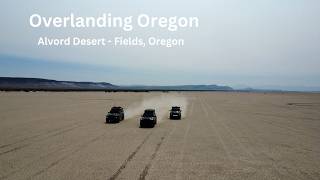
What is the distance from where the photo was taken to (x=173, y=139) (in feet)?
93.0

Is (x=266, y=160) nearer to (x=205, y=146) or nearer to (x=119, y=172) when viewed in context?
(x=205, y=146)

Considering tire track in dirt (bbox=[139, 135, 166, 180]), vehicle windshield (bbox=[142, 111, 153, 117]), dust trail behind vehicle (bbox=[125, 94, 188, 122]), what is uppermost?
vehicle windshield (bbox=[142, 111, 153, 117])

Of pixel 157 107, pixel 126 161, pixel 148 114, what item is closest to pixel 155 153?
pixel 126 161

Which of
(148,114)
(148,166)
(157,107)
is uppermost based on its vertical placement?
(148,114)

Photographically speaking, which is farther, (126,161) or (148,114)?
(148,114)

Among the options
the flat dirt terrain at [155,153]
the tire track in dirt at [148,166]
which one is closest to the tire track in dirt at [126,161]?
the flat dirt terrain at [155,153]

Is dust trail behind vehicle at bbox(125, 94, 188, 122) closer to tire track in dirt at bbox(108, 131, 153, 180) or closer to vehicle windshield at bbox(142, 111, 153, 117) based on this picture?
vehicle windshield at bbox(142, 111, 153, 117)

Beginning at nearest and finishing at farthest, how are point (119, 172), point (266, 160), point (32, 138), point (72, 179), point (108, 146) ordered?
point (72, 179) < point (119, 172) < point (266, 160) < point (108, 146) < point (32, 138)

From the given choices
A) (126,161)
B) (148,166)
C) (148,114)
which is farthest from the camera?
(148,114)

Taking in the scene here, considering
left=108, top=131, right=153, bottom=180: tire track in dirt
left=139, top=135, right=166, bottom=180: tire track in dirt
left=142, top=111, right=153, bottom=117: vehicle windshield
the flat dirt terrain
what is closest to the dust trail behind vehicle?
left=142, top=111, right=153, bottom=117: vehicle windshield

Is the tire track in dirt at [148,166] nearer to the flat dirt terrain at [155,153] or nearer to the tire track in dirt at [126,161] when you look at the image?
the flat dirt terrain at [155,153]

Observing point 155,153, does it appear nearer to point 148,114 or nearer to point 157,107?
point 148,114

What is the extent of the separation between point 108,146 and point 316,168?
12084mm

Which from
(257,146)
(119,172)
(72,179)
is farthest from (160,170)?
(257,146)
